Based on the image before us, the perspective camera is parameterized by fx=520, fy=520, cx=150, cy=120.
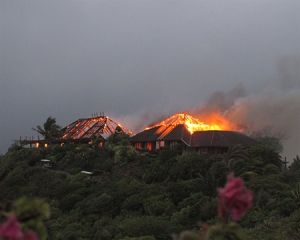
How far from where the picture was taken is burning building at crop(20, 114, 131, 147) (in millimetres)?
57231

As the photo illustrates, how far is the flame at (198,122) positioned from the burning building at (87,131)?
5.62 meters

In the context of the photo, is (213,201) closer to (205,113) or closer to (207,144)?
(207,144)

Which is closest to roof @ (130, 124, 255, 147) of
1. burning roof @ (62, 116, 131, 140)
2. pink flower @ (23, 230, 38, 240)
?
burning roof @ (62, 116, 131, 140)

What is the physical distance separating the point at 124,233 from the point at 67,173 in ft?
63.7

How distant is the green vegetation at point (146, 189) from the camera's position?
24.2m

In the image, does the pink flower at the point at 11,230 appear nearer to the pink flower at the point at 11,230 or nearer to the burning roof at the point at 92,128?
the pink flower at the point at 11,230

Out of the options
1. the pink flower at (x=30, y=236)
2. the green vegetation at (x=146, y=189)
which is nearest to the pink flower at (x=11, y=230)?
the pink flower at (x=30, y=236)

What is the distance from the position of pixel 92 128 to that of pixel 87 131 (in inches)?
46.4

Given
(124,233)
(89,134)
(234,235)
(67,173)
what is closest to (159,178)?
(67,173)

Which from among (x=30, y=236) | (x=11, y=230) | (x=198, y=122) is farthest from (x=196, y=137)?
(x=11, y=230)

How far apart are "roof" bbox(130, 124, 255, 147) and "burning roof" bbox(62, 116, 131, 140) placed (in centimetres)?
536

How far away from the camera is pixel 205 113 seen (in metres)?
62.4

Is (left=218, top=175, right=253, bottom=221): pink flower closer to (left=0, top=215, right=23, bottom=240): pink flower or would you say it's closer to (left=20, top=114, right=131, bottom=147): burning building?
(left=0, top=215, right=23, bottom=240): pink flower

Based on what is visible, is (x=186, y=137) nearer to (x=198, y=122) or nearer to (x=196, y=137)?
(x=196, y=137)
